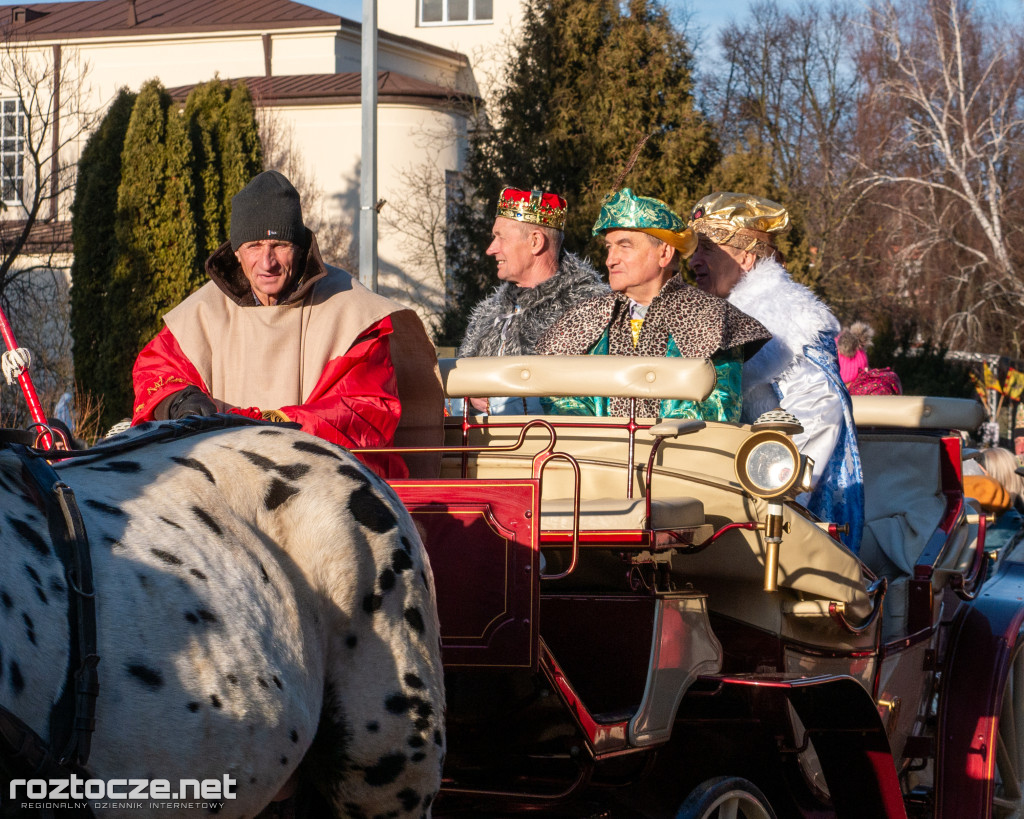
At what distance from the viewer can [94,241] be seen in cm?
1487

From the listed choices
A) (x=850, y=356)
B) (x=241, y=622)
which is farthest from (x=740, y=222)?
(x=850, y=356)

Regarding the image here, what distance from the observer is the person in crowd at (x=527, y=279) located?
4797 mm

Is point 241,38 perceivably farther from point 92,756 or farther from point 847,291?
point 92,756

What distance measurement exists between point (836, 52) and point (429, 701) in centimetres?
3174

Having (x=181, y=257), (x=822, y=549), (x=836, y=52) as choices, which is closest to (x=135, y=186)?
(x=181, y=257)

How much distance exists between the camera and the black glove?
3299 mm

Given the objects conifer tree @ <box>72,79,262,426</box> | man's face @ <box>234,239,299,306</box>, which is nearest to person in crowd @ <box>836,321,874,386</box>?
man's face @ <box>234,239,299,306</box>

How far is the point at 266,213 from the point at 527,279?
5.38ft

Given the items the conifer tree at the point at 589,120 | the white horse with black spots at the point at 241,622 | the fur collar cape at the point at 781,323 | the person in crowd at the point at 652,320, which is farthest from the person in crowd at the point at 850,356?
the white horse with black spots at the point at 241,622

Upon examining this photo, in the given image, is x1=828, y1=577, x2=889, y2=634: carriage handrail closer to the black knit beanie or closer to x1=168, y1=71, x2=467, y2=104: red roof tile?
the black knit beanie

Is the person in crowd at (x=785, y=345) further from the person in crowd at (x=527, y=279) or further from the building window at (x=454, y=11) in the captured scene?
the building window at (x=454, y=11)

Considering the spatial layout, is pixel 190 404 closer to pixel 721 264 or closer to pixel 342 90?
pixel 721 264

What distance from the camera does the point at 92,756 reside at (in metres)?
1.95

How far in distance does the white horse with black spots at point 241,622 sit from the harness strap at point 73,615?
0.6 inches
